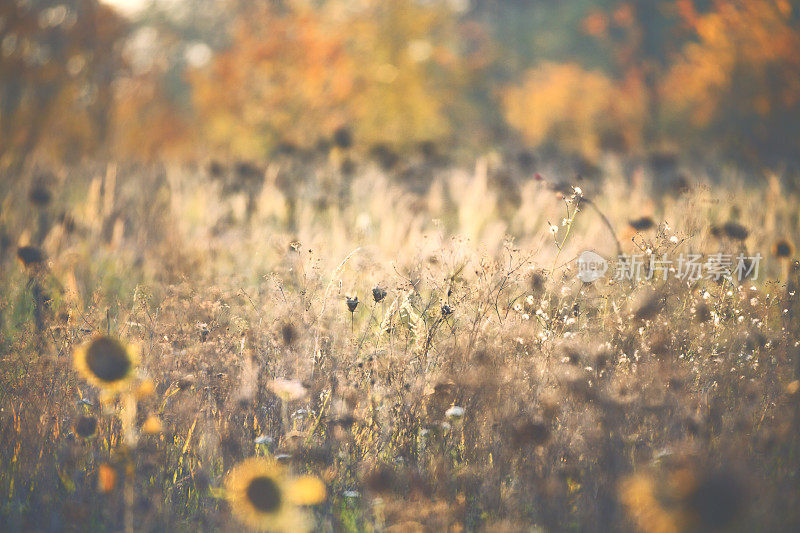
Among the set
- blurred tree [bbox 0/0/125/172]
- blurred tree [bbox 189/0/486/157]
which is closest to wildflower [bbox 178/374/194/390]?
blurred tree [bbox 0/0/125/172]

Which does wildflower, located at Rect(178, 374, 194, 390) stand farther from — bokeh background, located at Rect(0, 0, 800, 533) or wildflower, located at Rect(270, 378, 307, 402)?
wildflower, located at Rect(270, 378, 307, 402)

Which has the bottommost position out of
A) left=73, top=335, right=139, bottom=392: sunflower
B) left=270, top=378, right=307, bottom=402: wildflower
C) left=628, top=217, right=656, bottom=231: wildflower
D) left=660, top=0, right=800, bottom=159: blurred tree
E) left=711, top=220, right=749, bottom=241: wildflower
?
left=270, top=378, right=307, bottom=402: wildflower

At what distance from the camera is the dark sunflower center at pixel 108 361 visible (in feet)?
5.89

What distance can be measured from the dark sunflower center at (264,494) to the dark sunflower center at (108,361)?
524 mm

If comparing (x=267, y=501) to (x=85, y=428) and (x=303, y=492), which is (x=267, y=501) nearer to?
(x=303, y=492)

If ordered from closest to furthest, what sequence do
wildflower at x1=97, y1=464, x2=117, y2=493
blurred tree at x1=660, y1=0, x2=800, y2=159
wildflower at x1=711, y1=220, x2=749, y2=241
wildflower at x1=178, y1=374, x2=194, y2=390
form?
wildflower at x1=97, y1=464, x2=117, y2=493 < wildflower at x1=178, y1=374, x2=194, y2=390 < wildflower at x1=711, y1=220, x2=749, y2=241 < blurred tree at x1=660, y1=0, x2=800, y2=159

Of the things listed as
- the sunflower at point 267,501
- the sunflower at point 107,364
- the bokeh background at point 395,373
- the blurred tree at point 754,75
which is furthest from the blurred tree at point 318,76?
the sunflower at point 267,501

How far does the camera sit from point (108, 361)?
70.7 inches

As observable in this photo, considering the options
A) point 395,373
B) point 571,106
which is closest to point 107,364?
point 395,373

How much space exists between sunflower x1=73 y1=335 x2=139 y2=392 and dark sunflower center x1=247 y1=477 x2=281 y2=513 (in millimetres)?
515

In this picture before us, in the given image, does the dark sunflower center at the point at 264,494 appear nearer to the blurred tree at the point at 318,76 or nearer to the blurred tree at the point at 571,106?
the blurred tree at the point at 318,76

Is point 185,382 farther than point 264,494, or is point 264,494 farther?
point 185,382

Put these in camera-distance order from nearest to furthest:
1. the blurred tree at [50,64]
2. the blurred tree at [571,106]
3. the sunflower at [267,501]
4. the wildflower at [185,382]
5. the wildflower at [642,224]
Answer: the sunflower at [267,501] < the wildflower at [185,382] < the wildflower at [642,224] < the blurred tree at [50,64] < the blurred tree at [571,106]

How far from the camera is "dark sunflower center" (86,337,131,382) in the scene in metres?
1.80
